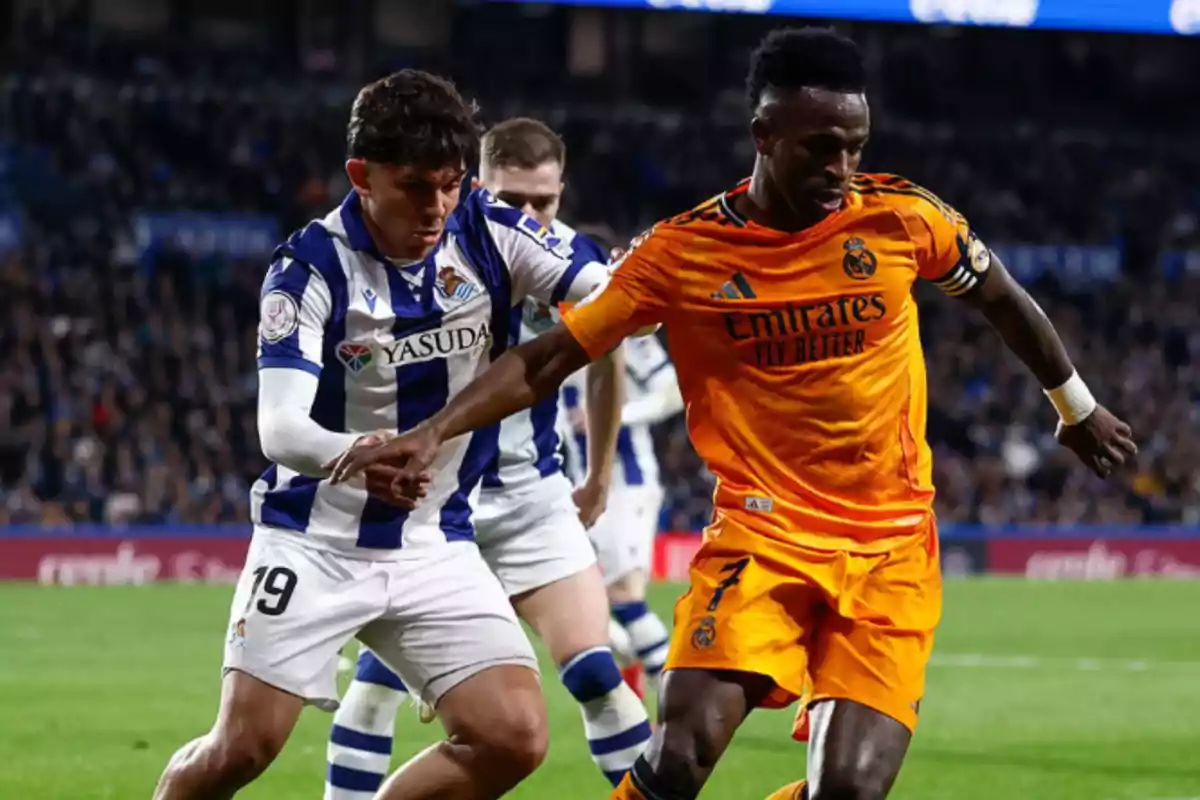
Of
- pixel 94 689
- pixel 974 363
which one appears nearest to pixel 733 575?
pixel 94 689

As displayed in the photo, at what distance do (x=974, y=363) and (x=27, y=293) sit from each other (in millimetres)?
13457

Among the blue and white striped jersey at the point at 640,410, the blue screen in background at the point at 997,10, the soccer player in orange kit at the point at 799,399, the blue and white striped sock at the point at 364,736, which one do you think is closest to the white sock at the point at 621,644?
the blue and white striped jersey at the point at 640,410

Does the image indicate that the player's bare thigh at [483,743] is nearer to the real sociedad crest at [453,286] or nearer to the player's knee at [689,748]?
the player's knee at [689,748]

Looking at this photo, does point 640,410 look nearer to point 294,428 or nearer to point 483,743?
point 483,743

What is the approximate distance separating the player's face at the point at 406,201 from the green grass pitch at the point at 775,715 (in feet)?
10.4

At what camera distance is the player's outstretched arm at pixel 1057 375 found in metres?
5.17

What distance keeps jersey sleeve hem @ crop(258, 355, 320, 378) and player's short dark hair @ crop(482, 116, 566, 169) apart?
211 centimetres

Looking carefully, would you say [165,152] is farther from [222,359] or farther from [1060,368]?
[1060,368]

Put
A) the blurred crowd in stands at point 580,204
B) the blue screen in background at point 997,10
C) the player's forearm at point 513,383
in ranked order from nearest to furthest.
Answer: the player's forearm at point 513,383, the blue screen in background at point 997,10, the blurred crowd in stands at point 580,204

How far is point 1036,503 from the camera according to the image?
2762cm

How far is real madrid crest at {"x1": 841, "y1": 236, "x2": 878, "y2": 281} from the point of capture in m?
4.95

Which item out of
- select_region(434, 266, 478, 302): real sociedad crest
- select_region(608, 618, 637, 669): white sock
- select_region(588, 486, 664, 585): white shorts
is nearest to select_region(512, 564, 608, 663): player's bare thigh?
select_region(434, 266, 478, 302): real sociedad crest

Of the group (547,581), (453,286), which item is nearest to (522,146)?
(547,581)

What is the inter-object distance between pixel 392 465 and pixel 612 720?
1.90m
